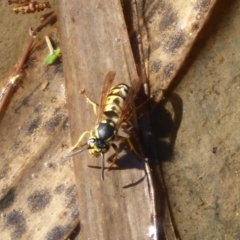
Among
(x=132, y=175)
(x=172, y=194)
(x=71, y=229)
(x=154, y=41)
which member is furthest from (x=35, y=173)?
(x=154, y=41)

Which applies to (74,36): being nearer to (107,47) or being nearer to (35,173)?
(107,47)

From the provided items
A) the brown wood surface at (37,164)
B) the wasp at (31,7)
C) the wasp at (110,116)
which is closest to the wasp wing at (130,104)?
the wasp at (110,116)

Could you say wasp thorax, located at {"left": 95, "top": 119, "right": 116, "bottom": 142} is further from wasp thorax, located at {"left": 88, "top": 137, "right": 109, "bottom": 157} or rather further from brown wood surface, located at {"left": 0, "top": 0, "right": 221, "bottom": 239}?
brown wood surface, located at {"left": 0, "top": 0, "right": 221, "bottom": 239}

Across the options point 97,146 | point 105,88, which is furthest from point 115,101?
point 97,146

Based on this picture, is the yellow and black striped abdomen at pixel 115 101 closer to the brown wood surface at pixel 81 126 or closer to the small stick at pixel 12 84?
the brown wood surface at pixel 81 126

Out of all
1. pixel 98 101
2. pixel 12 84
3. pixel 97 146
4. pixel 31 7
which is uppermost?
pixel 31 7

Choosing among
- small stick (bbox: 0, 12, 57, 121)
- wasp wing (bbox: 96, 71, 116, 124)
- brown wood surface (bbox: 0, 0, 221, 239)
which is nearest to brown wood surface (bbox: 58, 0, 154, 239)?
brown wood surface (bbox: 0, 0, 221, 239)

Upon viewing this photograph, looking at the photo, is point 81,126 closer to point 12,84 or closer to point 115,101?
point 115,101
